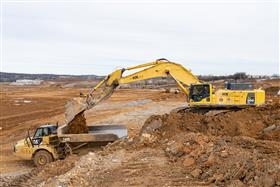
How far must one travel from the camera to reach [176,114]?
605 inches

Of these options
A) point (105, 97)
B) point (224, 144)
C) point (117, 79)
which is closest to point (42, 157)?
point (105, 97)

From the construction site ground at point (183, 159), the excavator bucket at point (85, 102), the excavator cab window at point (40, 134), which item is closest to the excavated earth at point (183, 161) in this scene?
the construction site ground at point (183, 159)

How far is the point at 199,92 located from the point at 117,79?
318cm

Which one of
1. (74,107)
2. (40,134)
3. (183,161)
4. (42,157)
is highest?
(74,107)

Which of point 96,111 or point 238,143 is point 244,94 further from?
point 96,111

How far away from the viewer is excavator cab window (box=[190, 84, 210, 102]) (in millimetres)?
15891

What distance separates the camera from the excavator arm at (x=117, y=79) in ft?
49.1

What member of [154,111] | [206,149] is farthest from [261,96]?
[154,111]

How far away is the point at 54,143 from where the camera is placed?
14.8m

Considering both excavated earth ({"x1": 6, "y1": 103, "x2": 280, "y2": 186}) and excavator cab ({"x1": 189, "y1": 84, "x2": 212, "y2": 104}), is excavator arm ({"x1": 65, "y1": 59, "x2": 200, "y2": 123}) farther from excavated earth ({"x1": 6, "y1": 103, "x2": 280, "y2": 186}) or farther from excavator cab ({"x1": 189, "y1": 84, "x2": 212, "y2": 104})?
excavated earth ({"x1": 6, "y1": 103, "x2": 280, "y2": 186})

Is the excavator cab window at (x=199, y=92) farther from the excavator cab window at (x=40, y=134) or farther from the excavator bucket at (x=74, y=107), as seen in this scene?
the excavator cab window at (x=40, y=134)

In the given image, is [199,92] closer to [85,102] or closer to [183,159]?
[85,102]

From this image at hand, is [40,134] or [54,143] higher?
[40,134]

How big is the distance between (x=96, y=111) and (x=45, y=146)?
18.9 metres
